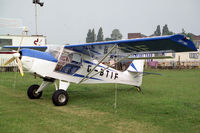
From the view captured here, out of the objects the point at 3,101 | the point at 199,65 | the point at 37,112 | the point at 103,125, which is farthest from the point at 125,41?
the point at 199,65

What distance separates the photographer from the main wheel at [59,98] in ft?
24.4

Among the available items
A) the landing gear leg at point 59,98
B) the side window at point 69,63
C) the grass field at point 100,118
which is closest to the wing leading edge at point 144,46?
the side window at point 69,63

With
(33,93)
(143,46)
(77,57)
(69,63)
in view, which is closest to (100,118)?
(143,46)

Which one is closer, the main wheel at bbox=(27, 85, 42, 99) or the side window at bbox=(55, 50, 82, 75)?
the side window at bbox=(55, 50, 82, 75)

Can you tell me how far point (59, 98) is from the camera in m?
7.57

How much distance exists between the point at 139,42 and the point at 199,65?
35.6 meters

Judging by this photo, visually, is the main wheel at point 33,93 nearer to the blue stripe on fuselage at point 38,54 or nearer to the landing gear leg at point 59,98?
the landing gear leg at point 59,98

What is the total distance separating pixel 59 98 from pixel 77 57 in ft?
6.63

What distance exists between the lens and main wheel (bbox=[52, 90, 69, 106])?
743cm

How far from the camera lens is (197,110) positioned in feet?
23.0

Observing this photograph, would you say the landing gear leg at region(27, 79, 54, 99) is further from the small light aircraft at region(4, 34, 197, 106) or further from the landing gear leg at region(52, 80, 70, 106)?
the landing gear leg at region(52, 80, 70, 106)

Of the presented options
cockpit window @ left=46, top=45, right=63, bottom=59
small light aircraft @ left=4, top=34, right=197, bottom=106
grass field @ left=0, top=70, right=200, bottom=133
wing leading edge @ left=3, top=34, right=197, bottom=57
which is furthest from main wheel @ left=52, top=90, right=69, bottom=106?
wing leading edge @ left=3, top=34, right=197, bottom=57

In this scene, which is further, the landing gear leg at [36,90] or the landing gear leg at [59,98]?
the landing gear leg at [36,90]

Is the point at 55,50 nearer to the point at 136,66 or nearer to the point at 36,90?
the point at 36,90
